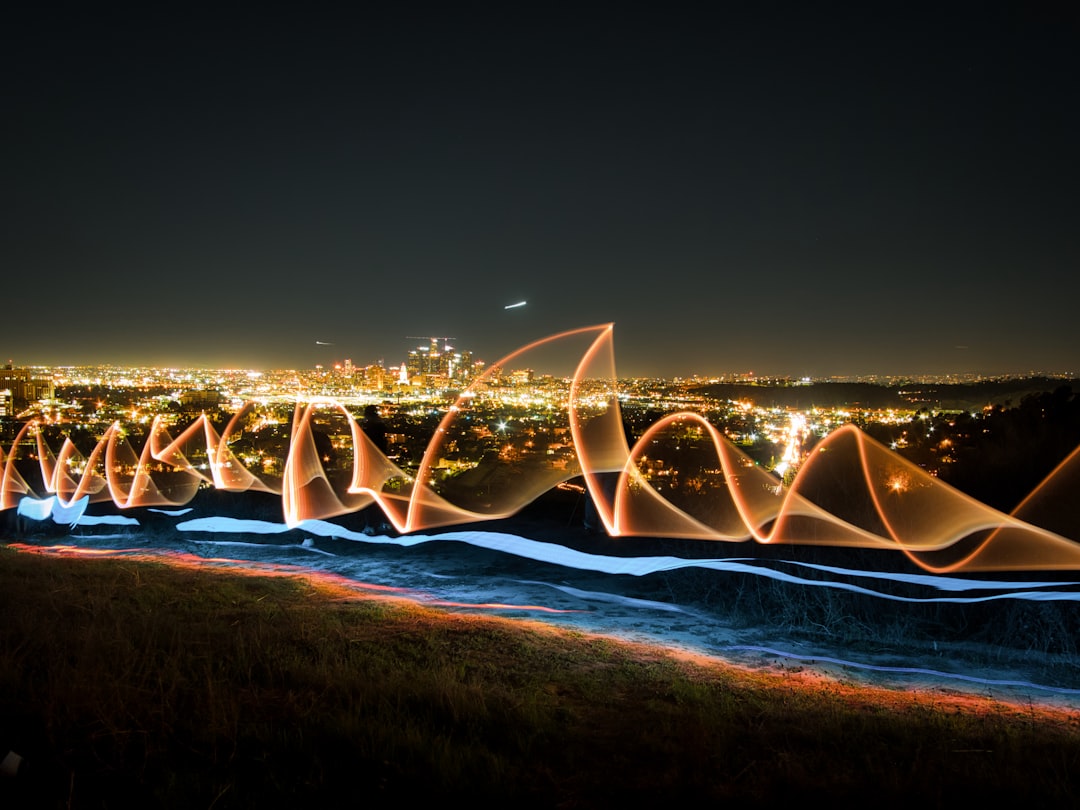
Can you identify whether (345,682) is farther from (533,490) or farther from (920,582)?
(533,490)

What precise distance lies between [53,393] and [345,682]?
219ft

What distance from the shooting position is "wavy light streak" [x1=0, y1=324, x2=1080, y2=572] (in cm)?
1206

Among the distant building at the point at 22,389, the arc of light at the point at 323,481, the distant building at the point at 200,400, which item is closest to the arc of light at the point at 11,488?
the arc of light at the point at 323,481

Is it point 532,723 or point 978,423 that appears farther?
point 978,423

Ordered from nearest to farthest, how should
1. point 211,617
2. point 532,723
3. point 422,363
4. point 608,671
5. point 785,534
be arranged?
1. point 532,723
2. point 608,671
3. point 211,617
4. point 785,534
5. point 422,363

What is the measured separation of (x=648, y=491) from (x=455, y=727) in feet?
36.6

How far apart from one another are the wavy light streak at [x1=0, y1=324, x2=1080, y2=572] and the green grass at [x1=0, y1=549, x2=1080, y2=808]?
20.5 feet

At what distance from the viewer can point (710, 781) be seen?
4.13 metres

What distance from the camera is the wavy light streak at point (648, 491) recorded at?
475 inches

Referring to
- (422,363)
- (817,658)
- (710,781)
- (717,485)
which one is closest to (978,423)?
(717,485)

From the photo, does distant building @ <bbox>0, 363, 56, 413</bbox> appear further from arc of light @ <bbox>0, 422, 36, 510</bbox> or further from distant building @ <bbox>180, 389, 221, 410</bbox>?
arc of light @ <bbox>0, 422, 36, 510</bbox>

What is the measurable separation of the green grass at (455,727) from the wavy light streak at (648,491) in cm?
626

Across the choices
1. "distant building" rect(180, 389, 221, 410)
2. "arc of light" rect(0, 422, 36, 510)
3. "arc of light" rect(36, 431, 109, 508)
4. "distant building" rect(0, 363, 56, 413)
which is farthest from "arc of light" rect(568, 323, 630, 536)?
"distant building" rect(0, 363, 56, 413)

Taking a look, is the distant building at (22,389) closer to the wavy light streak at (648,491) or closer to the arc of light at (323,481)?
the wavy light streak at (648,491)
